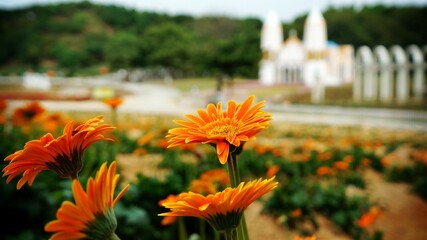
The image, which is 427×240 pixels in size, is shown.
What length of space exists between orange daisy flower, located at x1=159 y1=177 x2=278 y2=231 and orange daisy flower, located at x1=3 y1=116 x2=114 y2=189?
0.15 meters

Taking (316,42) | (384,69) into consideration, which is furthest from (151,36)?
(384,69)

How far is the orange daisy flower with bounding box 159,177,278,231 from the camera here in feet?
1.55

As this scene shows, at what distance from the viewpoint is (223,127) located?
23.8 inches

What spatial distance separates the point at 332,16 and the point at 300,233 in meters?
46.0

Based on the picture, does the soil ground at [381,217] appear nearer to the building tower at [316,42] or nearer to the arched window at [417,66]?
the arched window at [417,66]

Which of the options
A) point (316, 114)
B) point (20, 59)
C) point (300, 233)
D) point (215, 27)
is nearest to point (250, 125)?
point (300, 233)

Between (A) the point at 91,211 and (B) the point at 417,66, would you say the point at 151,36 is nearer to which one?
(B) the point at 417,66

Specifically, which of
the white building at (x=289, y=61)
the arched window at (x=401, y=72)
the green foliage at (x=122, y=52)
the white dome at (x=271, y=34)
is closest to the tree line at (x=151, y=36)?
the green foliage at (x=122, y=52)

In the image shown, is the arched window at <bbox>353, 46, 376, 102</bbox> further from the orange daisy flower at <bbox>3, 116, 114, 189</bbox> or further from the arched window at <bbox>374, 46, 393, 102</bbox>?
the orange daisy flower at <bbox>3, 116, 114, 189</bbox>

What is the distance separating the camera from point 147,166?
366 centimetres

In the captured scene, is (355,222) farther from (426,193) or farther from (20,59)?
(20,59)

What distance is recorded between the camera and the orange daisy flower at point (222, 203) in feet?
1.55

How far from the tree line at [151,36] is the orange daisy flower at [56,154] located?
56.1ft

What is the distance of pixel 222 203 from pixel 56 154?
0.79ft
